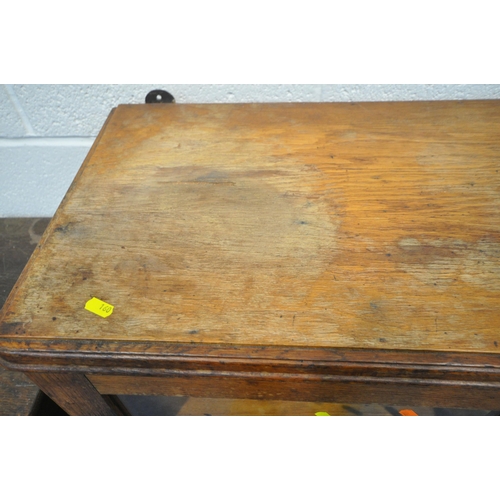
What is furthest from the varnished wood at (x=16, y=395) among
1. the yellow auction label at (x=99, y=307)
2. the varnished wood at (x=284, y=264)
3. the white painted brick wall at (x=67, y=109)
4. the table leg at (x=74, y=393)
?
the white painted brick wall at (x=67, y=109)

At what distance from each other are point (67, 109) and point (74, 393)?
811 millimetres

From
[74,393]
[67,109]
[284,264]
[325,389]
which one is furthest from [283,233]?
[67,109]

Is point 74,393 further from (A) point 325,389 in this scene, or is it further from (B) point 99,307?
(A) point 325,389

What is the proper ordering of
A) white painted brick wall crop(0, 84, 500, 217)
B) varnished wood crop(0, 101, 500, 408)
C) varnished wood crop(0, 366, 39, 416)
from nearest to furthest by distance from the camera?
1. varnished wood crop(0, 101, 500, 408)
2. varnished wood crop(0, 366, 39, 416)
3. white painted brick wall crop(0, 84, 500, 217)

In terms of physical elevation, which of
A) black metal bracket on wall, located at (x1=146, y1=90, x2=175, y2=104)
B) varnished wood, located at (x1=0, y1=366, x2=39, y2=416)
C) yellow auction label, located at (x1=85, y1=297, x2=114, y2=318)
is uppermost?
black metal bracket on wall, located at (x1=146, y1=90, x2=175, y2=104)

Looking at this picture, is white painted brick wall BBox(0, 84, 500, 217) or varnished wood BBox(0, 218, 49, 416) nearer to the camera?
varnished wood BBox(0, 218, 49, 416)

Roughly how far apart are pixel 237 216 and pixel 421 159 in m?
0.38

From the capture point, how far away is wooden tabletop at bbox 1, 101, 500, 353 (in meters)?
0.59

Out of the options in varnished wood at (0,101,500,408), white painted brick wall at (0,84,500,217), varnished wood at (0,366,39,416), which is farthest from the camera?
white painted brick wall at (0,84,500,217)

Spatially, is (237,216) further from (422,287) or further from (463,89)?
(463,89)

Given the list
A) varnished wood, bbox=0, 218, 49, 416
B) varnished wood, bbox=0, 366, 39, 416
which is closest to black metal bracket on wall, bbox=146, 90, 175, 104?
varnished wood, bbox=0, 218, 49, 416

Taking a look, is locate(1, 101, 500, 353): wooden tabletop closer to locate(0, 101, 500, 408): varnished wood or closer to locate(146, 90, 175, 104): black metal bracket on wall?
locate(0, 101, 500, 408): varnished wood

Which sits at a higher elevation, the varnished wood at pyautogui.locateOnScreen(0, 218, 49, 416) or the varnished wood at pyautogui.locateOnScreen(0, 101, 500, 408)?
the varnished wood at pyautogui.locateOnScreen(0, 101, 500, 408)

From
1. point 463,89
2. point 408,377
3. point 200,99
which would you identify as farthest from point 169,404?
point 463,89
